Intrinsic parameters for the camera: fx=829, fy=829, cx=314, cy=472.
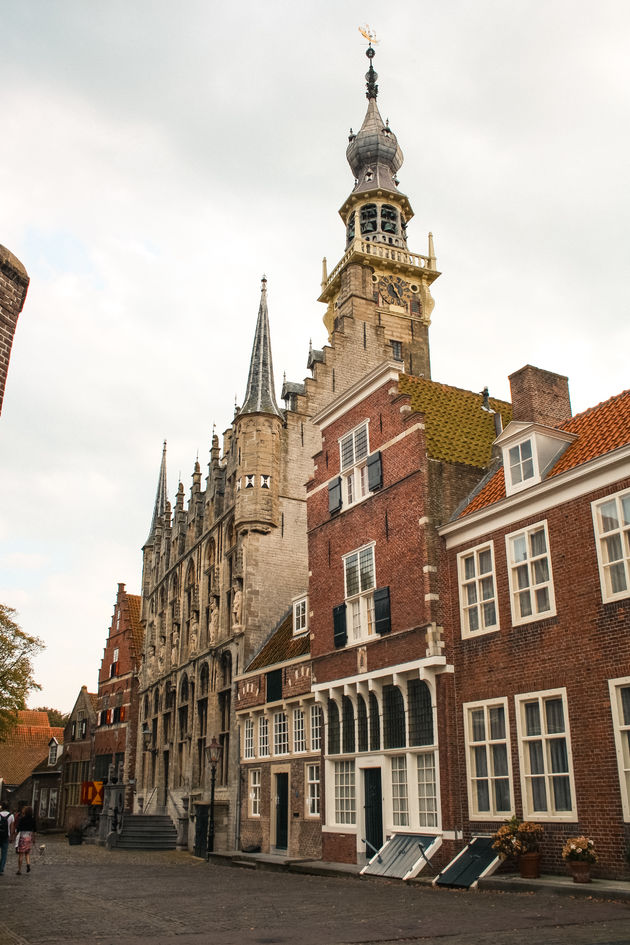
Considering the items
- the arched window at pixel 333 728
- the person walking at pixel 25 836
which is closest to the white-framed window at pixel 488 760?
the arched window at pixel 333 728

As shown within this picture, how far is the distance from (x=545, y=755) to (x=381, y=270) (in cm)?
3147

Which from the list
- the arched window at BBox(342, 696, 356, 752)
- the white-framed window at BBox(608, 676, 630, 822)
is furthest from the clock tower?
the white-framed window at BBox(608, 676, 630, 822)

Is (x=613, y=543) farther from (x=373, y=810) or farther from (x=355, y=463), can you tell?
(x=373, y=810)

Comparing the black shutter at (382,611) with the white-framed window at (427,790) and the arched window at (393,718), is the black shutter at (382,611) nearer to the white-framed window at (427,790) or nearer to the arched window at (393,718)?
the arched window at (393,718)

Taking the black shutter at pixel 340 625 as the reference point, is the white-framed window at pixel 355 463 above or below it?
above

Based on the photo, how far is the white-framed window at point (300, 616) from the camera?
28219mm

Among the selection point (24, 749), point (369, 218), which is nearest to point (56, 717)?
point (24, 749)

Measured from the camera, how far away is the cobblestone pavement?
32.7 ft

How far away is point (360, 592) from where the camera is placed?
2214 cm

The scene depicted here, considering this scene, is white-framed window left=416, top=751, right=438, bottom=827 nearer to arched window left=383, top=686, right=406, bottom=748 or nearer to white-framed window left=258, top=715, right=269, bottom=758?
arched window left=383, top=686, right=406, bottom=748

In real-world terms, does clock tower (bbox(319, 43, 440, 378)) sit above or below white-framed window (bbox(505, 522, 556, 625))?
above

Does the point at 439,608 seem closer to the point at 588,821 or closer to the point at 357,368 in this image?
the point at 588,821

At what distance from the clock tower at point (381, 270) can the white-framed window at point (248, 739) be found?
16747mm

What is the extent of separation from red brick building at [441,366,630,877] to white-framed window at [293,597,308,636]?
31.4ft
